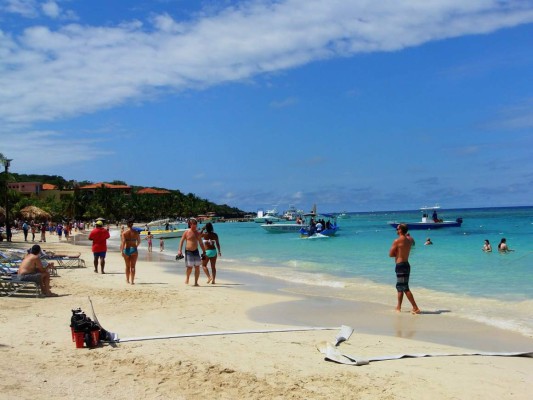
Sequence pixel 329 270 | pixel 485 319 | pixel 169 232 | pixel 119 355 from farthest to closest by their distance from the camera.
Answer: pixel 169 232 → pixel 329 270 → pixel 485 319 → pixel 119 355

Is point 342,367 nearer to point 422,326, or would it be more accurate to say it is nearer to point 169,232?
point 422,326

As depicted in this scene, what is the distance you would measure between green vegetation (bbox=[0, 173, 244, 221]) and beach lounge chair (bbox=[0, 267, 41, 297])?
26.3 m

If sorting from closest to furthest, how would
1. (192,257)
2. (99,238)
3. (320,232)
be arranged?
(192,257) < (99,238) < (320,232)

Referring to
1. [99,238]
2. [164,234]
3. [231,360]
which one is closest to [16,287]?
[99,238]

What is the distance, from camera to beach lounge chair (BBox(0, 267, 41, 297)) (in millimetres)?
9805

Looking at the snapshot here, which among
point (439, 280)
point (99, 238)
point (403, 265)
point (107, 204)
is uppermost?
point (107, 204)

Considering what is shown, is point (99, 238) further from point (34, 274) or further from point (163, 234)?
point (163, 234)

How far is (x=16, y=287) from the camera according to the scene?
33.3ft

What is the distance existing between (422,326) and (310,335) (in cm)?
222

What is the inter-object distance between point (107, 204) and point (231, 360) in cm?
9324

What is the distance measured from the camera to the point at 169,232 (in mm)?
53656

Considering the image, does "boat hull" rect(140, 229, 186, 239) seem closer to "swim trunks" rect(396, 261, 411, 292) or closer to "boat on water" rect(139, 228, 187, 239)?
"boat on water" rect(139, 228, 187, 239)

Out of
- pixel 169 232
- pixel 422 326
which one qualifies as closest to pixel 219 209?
pixel 169 232

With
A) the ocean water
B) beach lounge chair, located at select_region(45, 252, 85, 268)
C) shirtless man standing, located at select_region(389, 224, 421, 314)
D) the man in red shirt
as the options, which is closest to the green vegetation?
beach lounge chair, located at select_region(45, 252, 85, 268)
